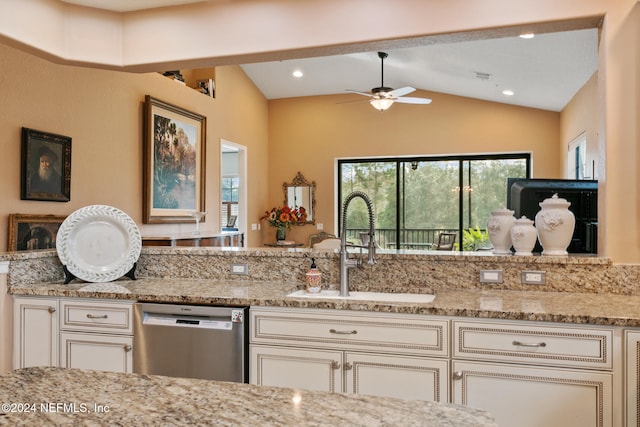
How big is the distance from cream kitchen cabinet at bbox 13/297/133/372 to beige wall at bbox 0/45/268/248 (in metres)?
1.21

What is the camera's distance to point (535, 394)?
5.91 ft

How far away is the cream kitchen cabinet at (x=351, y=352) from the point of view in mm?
1924

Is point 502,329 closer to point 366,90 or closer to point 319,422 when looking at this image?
point 319,422

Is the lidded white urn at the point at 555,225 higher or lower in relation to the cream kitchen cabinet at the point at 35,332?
higher

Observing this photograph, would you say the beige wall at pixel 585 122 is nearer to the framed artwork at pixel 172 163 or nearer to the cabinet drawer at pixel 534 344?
the cabinet drawer at pixel 534 344

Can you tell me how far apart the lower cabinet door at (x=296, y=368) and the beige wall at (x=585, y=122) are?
3798 millimetres

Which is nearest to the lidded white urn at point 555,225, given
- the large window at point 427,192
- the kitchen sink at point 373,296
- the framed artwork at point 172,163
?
the kitchen sink at point 373,296

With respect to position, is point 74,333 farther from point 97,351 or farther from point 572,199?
point 572,199

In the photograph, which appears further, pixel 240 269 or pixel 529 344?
pixel 240 269

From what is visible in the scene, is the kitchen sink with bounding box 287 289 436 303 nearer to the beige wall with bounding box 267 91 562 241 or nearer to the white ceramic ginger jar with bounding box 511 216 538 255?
the white ceramic ginger jar with bounding box 511 216 538 255

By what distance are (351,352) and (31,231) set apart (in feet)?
9.08

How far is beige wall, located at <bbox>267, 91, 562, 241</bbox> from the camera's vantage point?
7012mm

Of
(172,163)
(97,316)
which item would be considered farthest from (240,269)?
(172,163)

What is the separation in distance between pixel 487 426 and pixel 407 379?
1189 mm
